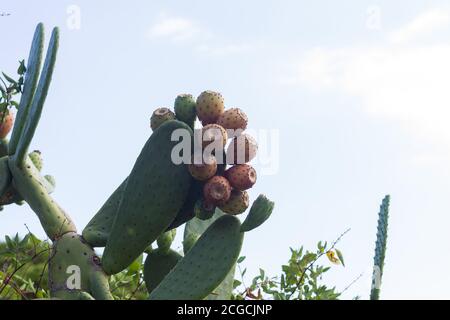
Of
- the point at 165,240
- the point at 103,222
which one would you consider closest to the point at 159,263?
the point at 165,240

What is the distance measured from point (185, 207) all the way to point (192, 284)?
0.33 m

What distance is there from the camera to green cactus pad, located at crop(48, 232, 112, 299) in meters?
2.85

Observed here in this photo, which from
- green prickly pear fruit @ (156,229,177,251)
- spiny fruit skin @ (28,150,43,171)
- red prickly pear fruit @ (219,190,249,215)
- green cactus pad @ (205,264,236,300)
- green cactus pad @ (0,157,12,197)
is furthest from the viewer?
spiny fruit skin @ (28,150,43,171)

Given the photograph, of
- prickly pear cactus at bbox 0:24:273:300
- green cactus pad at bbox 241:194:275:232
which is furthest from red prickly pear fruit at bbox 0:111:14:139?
Answer: green cactus pad at bbox 241:194:275:232

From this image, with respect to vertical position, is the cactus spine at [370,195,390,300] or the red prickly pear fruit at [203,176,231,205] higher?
the red prickly pear fruit at [203,176,231,205]

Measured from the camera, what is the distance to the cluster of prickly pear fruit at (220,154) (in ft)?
9.11

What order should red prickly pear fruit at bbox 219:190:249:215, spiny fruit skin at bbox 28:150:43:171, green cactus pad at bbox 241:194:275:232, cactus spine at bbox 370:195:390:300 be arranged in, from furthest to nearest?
spiny fruit skin at bbox 28:150:43:171 < red prickly pear fruit at bbox 219:190:249:215 < green cactus pad at bbox 241:194:275:232 < cactus spine at bbox 370:195:390:300

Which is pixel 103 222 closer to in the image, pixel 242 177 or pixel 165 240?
pixel 165 240

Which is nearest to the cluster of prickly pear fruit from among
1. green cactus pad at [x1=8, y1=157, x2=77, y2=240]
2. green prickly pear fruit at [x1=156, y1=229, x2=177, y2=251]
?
green prickly pear fruit at [x1=156, y1=229, x2=177, y2=251]

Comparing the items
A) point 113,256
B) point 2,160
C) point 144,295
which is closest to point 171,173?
point 113,256

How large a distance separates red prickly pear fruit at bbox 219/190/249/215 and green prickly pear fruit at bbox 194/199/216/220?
33 mm

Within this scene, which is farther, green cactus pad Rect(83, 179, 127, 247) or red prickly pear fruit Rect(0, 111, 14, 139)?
red prickly pear fruit Rect(0, 111, 14, 139)

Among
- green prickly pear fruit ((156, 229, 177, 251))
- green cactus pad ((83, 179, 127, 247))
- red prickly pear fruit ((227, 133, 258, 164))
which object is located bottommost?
green prickly pear fruit ((156, 229, 177, 251))

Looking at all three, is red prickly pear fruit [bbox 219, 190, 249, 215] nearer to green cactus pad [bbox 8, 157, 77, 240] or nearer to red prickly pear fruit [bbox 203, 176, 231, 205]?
red prickly pear fruit [bbox 203, 176, 231, 205]
